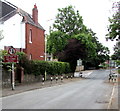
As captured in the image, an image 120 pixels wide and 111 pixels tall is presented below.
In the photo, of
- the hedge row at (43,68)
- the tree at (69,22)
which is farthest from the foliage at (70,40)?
the hedge row at (43,68)

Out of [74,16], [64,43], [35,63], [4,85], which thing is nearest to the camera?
[4,85]

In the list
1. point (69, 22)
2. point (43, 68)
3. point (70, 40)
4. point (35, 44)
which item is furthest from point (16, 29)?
point (69, 22)

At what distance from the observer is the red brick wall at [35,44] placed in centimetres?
3738

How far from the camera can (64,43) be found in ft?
178

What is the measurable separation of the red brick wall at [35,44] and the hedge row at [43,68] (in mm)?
3594

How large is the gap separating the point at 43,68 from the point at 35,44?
7583 mm

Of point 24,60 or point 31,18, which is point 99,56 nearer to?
point 31,18

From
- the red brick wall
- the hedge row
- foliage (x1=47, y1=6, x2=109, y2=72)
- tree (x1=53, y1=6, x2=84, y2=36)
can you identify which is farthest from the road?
tree (x1=53, y1=6, x2=84, y2=36)

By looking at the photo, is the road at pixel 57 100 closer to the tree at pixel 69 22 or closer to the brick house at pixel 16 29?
the brick house at pixel 16 29

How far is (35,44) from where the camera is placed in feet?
133

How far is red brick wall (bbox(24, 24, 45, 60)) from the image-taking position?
3738 cm

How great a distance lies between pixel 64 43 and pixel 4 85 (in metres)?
32.3

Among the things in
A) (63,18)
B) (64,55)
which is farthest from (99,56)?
(64,55)

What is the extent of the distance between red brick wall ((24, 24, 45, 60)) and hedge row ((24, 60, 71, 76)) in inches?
141
